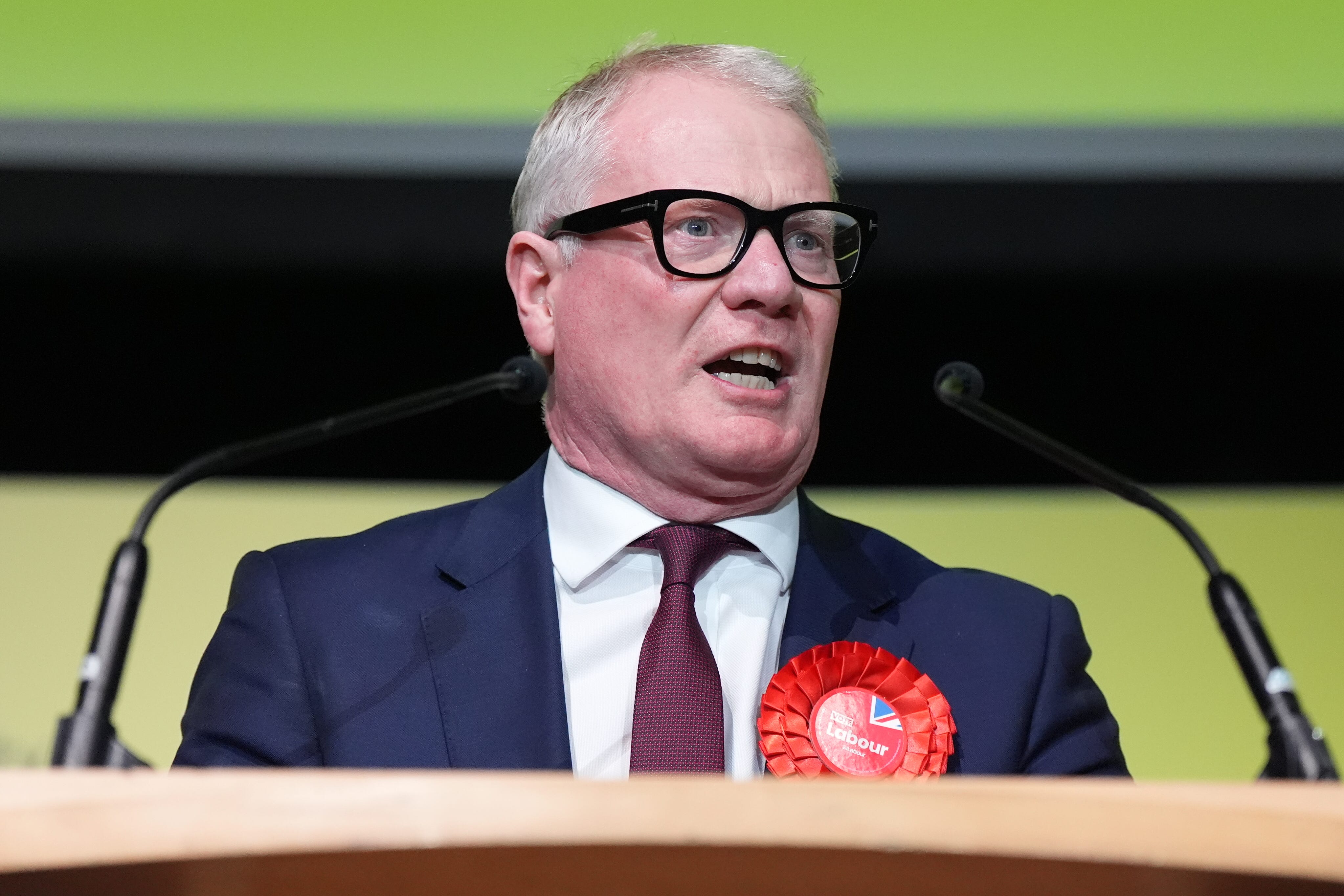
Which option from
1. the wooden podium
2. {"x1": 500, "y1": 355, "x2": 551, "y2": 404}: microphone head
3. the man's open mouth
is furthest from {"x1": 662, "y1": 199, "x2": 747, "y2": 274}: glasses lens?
the wooden podium

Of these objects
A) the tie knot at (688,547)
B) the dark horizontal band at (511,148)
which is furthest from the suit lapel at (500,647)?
the dark horizontal band at (511,148)

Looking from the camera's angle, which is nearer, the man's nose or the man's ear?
the man's nose

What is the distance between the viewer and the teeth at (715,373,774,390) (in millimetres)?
1577

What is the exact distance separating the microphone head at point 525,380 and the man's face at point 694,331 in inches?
5.9

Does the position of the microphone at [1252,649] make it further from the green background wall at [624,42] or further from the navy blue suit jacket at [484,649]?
the green background wall at [624,42]

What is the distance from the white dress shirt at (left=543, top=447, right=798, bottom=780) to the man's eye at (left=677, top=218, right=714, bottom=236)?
312mm

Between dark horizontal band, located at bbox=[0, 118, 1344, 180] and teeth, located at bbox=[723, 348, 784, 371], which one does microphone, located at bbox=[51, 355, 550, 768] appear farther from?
dark horizontal band, located at bbox=[0, 118, 1344, 180]

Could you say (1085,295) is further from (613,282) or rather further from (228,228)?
(228,228)

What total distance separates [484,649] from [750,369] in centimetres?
43

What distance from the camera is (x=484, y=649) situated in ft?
4.76

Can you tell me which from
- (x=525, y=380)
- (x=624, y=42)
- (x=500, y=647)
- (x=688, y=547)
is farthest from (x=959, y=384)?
(x=624, y=42)

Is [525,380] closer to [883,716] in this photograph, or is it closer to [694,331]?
[694,331]

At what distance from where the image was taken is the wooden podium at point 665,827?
666 mm

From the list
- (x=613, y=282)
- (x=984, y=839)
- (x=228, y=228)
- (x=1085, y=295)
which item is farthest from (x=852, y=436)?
(x=984, y=839)
